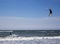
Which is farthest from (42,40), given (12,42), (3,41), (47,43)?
(3,41)

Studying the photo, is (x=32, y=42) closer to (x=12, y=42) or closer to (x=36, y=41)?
(x=36, y=41)

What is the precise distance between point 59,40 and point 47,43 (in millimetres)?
315

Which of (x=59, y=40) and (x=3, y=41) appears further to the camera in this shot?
(x=59, y=40)

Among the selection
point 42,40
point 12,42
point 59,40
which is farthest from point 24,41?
point 59,40

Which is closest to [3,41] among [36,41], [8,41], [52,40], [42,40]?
[8,41]

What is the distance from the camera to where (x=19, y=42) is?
90.8 inches

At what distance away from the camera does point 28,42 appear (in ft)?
7.72

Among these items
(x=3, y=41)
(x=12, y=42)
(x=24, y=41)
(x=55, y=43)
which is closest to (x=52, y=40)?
(x=55, y=43)

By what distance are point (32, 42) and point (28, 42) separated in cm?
9

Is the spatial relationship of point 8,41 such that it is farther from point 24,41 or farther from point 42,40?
point 42,40

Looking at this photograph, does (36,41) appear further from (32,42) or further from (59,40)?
(59,40)

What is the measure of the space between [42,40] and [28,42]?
335 millimetres

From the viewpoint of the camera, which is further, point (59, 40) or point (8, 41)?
point (59, 40)

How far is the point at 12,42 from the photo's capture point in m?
2.29
